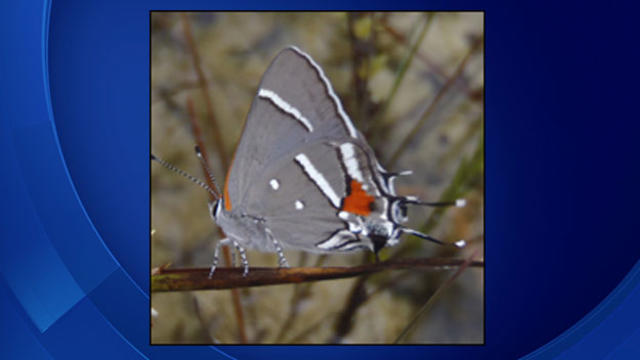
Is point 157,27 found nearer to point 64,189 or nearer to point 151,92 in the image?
point 151,92

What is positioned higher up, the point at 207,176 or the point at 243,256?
the point at 207,176

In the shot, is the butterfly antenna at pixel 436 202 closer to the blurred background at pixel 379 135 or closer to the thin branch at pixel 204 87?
the blurred background at pixel 379 135

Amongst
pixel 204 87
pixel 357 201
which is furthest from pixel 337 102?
pixel 204 87

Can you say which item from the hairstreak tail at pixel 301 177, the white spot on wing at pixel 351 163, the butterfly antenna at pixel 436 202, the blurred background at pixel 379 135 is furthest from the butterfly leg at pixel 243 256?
the butterfly antenna at pixel 436 202

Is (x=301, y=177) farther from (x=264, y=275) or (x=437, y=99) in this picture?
(x=437, y=99)

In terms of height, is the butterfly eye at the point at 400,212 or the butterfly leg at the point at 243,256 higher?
the butterfly eye at the point at 400,212

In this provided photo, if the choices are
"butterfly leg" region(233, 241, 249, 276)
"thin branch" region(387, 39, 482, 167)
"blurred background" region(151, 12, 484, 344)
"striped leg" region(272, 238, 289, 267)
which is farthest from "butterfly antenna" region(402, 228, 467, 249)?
"butterfly leg" region(233, 241, 249, 276)
